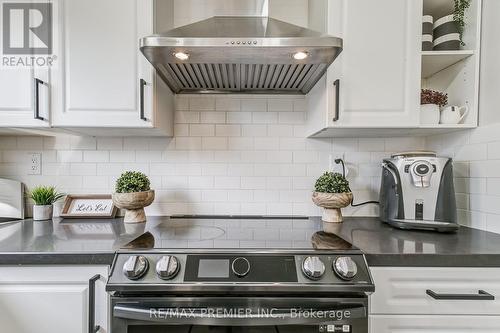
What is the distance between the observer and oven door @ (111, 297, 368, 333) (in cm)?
88

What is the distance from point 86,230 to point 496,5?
2122 mm

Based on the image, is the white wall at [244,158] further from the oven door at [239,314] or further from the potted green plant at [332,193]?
the oven door at [239,314]

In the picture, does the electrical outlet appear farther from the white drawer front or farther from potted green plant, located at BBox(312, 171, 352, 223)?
the white drawer front

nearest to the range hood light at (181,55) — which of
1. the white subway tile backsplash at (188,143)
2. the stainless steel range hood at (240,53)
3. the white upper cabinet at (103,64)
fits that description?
the stainless steel range hood at (240,53)

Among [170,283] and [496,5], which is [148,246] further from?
[496,5]

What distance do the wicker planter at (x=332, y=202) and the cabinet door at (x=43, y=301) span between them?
3.48ft

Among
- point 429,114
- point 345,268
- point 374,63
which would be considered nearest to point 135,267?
point 345,268

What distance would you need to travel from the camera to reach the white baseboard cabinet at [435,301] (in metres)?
0.98

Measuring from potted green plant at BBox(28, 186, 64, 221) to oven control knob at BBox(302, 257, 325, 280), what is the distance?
4.71 ft

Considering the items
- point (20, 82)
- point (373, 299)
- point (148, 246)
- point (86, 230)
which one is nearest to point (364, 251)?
point (373, 299)

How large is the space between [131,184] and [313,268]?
996mm

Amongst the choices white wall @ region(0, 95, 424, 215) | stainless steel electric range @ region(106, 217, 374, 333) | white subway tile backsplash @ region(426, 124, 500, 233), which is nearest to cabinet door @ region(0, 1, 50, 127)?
white wall @ region(0, 95, 424, 215)

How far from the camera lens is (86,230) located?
1.31 metres

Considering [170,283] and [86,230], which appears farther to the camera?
[86,230]
